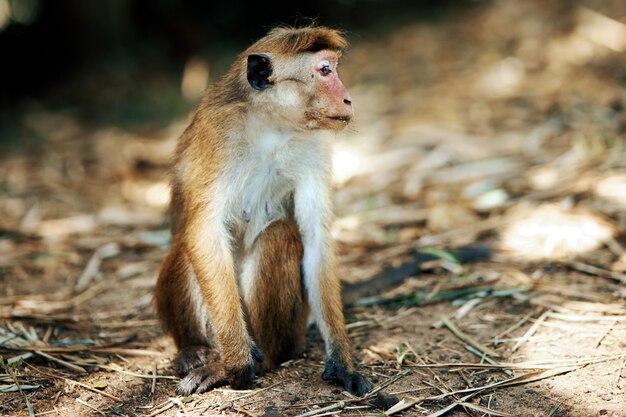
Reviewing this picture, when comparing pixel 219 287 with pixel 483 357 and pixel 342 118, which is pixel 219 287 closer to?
pixel 342 118

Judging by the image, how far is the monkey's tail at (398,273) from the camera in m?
5.41

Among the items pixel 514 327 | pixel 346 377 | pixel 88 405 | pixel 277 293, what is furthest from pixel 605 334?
pixel 88 405

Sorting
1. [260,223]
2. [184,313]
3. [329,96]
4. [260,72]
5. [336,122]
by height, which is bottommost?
[184,313]

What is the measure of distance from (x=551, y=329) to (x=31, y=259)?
15.1 feet

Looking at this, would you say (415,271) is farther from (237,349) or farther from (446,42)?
(446,42)

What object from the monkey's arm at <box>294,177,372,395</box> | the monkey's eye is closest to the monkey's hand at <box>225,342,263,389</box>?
the monkey's arm at <box>294,177,372,395</box>

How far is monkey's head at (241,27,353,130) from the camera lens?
4152 millimetres

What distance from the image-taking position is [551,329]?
4488 millimetres

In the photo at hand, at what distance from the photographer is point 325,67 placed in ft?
13.7

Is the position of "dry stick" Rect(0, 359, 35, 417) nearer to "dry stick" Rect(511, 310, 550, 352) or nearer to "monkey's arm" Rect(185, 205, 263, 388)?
"monkey's arm" Rect(185, 205, 263, 388)

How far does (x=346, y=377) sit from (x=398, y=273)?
Answer: 1657 millimetres

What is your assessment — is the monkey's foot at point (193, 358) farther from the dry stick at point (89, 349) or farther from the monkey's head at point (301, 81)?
the monkey's head at point (301, 81)

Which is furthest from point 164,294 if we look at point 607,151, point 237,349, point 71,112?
point 71,112

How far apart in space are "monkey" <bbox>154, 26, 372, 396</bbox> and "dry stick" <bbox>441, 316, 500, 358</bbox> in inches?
31.3
